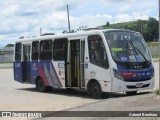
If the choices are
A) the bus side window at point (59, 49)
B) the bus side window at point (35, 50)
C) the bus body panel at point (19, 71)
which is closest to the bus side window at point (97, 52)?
the bus side window at point (59, 49)

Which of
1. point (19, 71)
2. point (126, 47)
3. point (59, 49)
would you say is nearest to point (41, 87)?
point (19, 71)

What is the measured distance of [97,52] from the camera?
1573cm

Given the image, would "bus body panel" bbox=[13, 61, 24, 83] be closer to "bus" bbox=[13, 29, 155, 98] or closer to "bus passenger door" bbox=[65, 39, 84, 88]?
"bus" bbox=[13, 29, 155, 98]

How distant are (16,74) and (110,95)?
22.5ft

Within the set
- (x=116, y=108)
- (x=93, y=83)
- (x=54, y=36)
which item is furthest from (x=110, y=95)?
(x=116, y=108)

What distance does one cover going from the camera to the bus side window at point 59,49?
17.5m

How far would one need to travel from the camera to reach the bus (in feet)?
49.4

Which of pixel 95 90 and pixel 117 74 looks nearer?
pixel 117 74

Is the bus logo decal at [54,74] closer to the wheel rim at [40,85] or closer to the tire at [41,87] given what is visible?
the tire at [41,87]

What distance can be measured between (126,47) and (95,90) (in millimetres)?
1998

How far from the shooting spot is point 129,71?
15055mm

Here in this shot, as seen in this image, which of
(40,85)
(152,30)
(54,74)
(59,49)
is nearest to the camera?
(59,49)

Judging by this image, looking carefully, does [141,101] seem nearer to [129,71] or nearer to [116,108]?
[116,108]

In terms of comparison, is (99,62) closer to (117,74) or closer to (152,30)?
(117,74)
